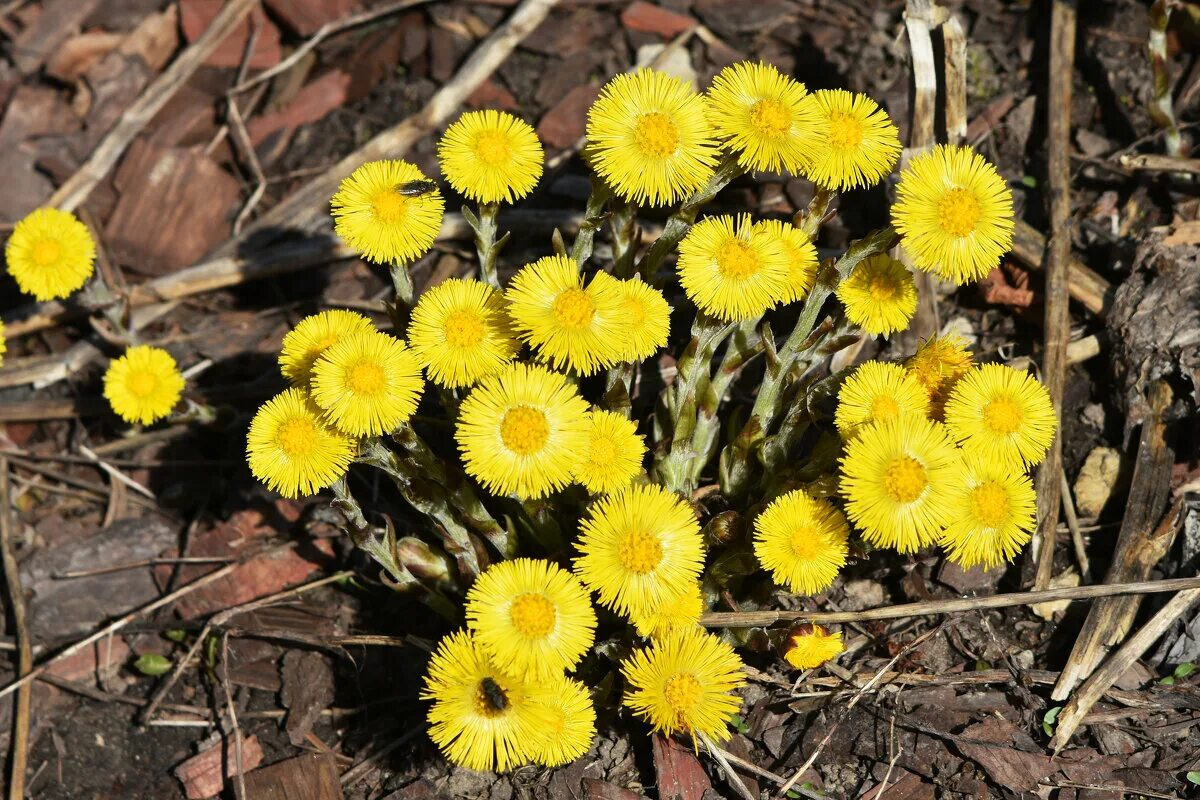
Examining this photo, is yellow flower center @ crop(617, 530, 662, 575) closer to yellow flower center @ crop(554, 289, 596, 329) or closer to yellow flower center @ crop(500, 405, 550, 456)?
yellow flower center @ crop(500, 405, 550, 456)

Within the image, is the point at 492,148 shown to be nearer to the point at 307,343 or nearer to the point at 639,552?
the point at 307,343

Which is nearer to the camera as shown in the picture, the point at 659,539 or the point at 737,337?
the point at 659,539

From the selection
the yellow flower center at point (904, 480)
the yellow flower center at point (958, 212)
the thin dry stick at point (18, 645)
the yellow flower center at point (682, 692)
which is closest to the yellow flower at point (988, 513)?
the yellow flower center at point (904, 480)

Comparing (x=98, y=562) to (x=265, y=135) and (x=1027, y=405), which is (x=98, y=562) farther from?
(x=1027, y=405)

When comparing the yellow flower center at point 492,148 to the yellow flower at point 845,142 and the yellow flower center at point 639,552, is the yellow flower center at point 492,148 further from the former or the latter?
the yellow flower center at point 639,552

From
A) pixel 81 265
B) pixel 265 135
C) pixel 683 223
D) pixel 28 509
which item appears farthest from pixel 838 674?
pixel 265 135

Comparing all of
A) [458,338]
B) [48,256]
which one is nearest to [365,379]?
[458,338]

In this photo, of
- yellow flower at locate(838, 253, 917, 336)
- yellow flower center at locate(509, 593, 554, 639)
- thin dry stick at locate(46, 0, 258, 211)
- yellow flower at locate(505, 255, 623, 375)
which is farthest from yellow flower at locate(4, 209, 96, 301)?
yellow flower at locate(838, 253, 917, 336)
